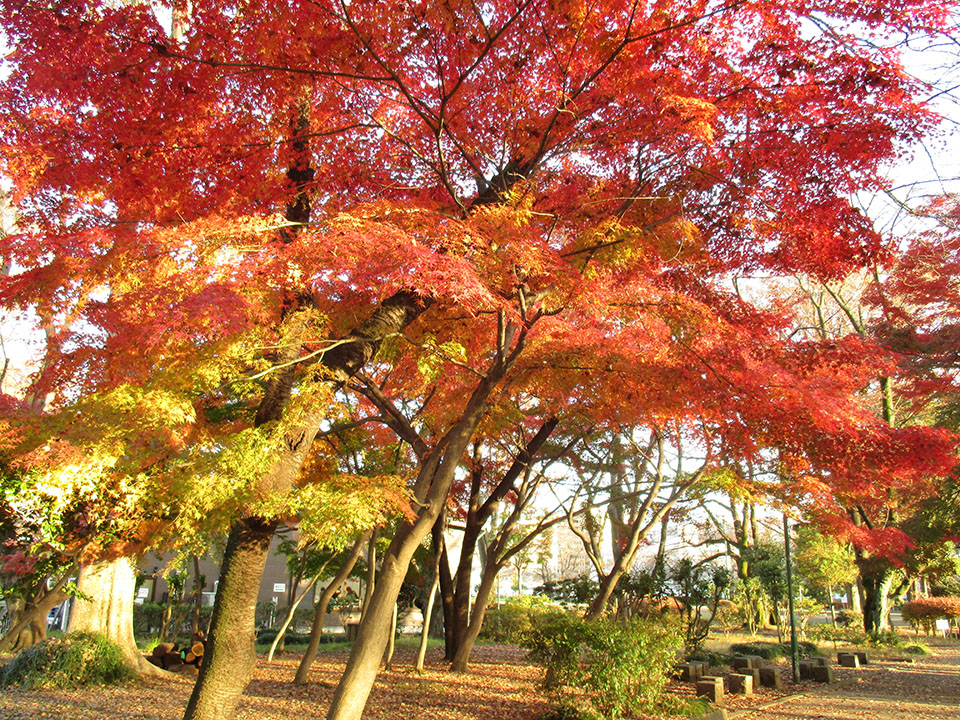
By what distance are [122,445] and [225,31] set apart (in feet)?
14.2

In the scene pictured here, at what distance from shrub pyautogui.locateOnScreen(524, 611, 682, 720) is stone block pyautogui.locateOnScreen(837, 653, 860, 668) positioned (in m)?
9.00

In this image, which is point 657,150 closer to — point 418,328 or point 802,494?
point 418,328

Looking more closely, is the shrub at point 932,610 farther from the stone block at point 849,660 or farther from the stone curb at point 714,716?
the stone curb at point 714,716

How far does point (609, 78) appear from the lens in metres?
6.18

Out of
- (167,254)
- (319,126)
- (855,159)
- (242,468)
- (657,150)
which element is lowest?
(242,468)

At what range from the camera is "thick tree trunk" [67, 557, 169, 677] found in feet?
34.4

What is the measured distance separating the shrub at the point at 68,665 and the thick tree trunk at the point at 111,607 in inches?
13.8

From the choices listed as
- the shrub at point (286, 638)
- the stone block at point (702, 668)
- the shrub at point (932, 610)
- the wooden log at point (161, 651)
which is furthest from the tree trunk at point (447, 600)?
the shrub at point (932, 610)

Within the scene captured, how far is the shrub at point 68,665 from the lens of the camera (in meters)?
9.44

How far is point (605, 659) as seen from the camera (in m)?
7.36

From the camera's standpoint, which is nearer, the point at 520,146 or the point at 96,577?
the point at 520,146

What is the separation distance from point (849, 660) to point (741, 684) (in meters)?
6.01

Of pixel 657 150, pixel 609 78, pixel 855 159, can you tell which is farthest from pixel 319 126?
pixel 855 159

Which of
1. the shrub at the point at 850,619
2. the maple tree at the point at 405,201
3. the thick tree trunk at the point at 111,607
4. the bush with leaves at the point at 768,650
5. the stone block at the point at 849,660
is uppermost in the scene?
the maple tree at the point at 405,201
